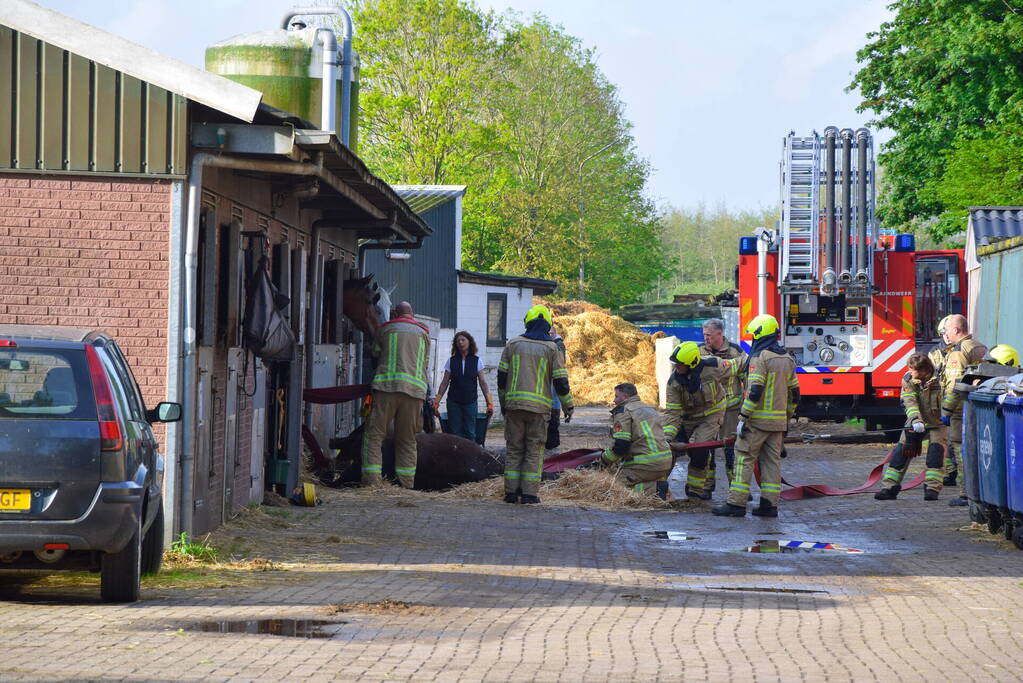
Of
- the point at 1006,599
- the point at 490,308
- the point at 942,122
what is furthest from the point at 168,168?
the point at 942,122

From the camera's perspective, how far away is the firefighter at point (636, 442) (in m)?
14.3

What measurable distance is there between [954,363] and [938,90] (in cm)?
2581

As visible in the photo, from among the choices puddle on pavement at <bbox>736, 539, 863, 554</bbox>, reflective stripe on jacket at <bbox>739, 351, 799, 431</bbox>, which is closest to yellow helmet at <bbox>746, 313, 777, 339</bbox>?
reflective stripe on jacket at <bbox>739, 351, 799, 431</bbox>

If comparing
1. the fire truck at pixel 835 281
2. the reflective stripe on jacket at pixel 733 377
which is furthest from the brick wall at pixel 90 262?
the fire truck at pixel 835 281

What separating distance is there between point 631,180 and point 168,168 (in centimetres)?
5677

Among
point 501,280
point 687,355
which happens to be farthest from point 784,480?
point 501,280

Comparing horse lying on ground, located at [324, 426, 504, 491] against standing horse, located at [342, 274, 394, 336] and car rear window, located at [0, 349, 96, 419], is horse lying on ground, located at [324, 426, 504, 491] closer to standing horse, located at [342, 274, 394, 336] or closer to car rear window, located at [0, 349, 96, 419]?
standing horse, located at [342, 274, 394, 336]

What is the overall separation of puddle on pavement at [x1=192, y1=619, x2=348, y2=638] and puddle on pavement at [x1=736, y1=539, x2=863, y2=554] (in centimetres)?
485

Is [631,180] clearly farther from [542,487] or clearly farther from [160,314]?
[160,314]

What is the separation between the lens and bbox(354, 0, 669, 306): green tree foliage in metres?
51.4

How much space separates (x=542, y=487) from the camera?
1534 centimetres

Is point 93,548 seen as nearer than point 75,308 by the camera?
Yes

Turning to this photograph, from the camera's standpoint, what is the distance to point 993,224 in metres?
23.4

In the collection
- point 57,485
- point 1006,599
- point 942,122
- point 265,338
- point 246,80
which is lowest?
point 1006,599
